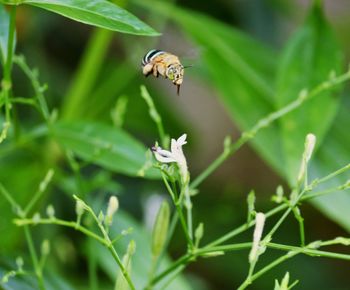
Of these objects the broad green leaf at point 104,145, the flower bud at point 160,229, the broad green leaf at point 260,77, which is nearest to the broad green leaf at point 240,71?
the broad green leaf at point 260,77

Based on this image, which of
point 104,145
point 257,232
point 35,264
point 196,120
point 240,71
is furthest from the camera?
point 196,120

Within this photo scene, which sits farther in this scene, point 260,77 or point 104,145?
point 260,77

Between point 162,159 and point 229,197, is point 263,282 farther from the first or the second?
point 162,159

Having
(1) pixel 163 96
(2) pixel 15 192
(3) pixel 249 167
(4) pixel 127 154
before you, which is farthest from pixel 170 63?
(3) pixel 249 167

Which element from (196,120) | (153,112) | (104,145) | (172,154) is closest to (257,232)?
(172,154)

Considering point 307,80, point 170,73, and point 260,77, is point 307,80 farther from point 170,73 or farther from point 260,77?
point 170,73
